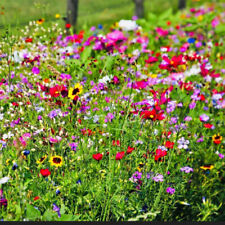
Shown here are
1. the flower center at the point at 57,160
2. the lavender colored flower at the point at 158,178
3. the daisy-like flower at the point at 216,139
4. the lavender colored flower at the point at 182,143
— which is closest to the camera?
the flower center at the point at 57,160

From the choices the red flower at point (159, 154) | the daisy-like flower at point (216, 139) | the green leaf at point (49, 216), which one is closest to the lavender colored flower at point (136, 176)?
the red flower at point (159, 154)

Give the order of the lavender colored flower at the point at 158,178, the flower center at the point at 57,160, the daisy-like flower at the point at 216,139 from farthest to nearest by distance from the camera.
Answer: the daisy-like flower at the point at 216,139 < the lavender colored flower at the point at 158,178 < the flower center at the point at 57,160

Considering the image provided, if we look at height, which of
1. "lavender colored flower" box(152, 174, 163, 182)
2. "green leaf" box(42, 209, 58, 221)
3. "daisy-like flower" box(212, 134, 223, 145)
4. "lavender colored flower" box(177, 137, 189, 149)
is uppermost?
"lavender colored flower" box(177, 137, 189, 149)

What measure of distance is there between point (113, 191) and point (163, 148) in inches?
18.0

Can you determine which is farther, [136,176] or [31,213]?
[136,176]

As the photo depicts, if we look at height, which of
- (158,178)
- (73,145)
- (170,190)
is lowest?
(170,190)

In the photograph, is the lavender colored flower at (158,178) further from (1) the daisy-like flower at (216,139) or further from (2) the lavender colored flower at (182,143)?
(1) the daisy-like flower at (216,139)

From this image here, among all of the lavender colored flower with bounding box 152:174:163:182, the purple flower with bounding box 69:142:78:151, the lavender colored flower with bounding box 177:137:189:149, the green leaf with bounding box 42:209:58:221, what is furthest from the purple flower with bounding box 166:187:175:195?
the green leaf with bounding box 42:209:58:221

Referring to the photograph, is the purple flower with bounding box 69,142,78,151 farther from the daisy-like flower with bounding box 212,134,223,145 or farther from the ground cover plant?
the daisy-like flower with bounding box 212,134,223,145

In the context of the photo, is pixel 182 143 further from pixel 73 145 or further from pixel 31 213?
pixel 31 213

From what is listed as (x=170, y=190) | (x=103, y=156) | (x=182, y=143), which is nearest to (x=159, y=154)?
(x=170, y=190)

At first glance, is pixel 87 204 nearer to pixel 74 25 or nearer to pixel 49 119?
pixel 49 119

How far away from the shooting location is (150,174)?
217 centimetres

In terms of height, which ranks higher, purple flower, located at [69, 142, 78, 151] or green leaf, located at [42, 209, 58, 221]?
purple flower, located at [69, 142, 78, 151]
